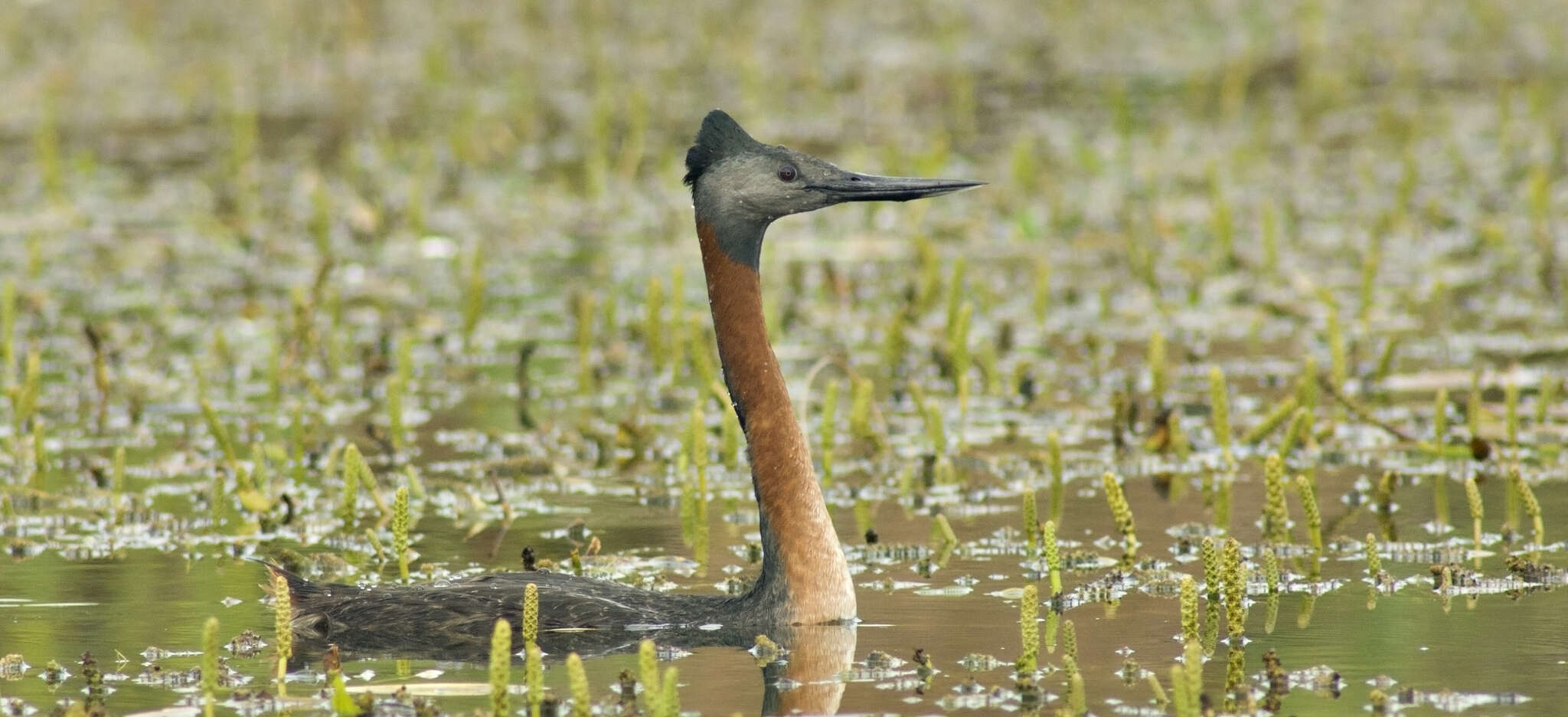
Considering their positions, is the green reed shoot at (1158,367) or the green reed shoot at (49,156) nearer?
the green reed shoot at (1158,367)

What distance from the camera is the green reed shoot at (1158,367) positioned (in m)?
9.88

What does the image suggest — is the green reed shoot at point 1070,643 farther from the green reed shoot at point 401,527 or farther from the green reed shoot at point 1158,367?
the green reed shoot at point 1158,367

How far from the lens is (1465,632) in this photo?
634cm

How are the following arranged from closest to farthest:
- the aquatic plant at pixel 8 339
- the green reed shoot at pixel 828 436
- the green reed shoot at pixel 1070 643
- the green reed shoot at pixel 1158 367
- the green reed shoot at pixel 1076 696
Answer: the green reed shoot at pixel 1076 696
the green reed shoot at pixel 1070 643
the green reed shoot at pixel 828 436
the green reed shoot at pixel 1158 367
the aquatic plant at pixel 8 339

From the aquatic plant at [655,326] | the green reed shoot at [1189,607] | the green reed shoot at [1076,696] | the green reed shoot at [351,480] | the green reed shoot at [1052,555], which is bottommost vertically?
the green reed shoot at [1076,696]

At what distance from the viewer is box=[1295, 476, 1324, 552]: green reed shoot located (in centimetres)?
710

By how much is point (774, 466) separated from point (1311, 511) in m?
1.72

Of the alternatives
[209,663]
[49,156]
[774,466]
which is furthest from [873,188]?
[49,156]

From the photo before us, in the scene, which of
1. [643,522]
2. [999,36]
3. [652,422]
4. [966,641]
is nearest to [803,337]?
[652,422]

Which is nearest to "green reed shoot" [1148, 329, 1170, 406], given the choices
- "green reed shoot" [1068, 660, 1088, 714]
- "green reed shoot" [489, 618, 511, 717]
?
"green reed shoot" [1068, 660, 1088, 714]

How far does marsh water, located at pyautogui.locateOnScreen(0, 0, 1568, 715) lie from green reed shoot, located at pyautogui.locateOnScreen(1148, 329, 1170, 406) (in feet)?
0.11

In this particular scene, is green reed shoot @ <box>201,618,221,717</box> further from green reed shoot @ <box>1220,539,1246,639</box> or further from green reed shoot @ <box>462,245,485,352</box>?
green reed shoot @ <box>462,245,485,352</box>

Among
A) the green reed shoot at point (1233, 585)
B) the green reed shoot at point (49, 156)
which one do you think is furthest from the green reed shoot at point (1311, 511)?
the green reed shoot at point (49, 156)

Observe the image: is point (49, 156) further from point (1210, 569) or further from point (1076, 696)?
point (1076, 696)
